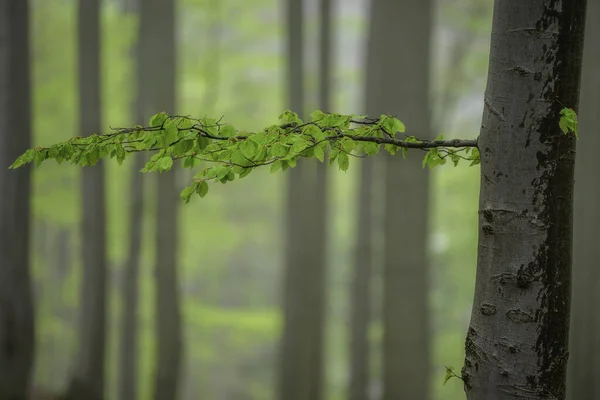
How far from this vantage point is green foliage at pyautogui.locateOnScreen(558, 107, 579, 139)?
1.72 meters

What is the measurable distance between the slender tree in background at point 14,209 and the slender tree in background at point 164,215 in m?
2.27

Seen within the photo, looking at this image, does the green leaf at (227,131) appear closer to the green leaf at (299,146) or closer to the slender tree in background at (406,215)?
the green leaf at (299,146)

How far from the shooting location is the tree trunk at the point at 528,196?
183 centimetres

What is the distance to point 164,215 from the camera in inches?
Answer: 336

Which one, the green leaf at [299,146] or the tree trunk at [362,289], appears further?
the tree trunk at [362,289]

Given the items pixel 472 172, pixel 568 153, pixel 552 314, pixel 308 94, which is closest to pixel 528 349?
pixel 552 314

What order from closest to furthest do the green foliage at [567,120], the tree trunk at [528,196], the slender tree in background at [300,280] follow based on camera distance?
the green foliage at [567,120]
the tree trunk at [528,196]
the slender tree in background at [300,280]

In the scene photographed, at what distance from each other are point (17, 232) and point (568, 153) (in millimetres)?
5641

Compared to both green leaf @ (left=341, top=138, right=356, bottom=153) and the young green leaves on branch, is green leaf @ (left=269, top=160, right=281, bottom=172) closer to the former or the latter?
the young green leaves on branch

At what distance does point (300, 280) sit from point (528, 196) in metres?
7.28

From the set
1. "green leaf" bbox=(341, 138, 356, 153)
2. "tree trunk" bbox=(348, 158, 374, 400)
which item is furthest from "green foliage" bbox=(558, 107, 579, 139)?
"tree trunk" bbox=(348, 158, 374, 400)

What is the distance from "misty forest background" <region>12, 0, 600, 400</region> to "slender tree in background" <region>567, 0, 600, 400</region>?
0.08 metres

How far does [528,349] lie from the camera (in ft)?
6.15

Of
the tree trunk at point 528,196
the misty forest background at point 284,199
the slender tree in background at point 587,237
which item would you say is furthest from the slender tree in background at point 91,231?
the tree trunk at point 528,196
